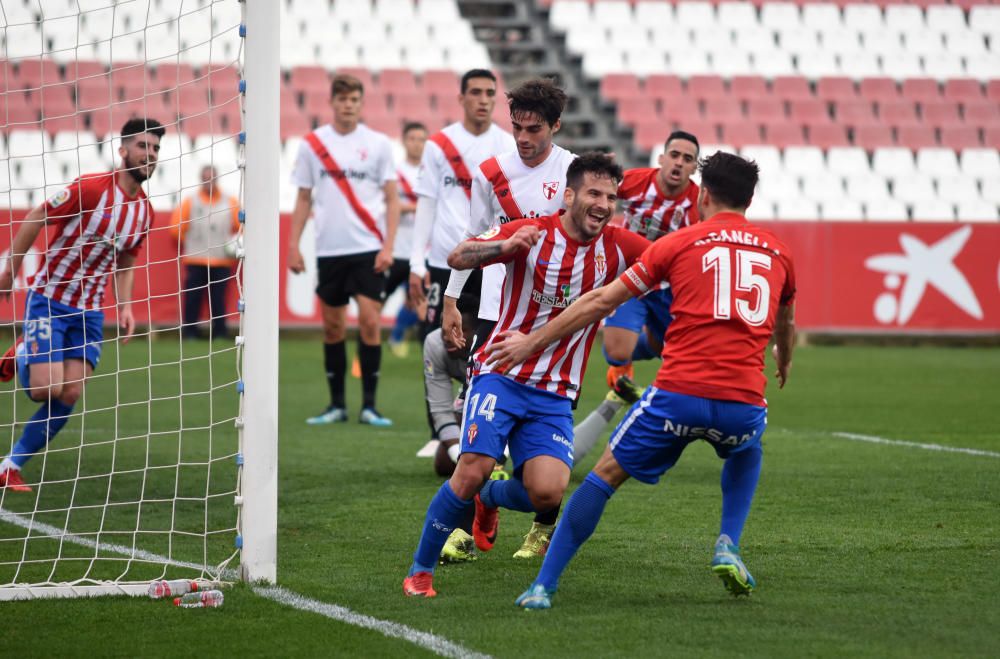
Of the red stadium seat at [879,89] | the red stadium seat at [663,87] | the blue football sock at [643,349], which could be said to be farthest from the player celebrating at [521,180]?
the red stadium seat at [879,89]

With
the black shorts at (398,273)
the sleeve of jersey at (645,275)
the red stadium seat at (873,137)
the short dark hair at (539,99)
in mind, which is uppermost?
the red stadium seat at (873,137)

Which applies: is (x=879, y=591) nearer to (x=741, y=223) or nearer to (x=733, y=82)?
(x=741, y=223)

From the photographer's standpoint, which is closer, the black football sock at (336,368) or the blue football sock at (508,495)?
the blue football sock at (508,495)

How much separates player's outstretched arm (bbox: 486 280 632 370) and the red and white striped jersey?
118 inches

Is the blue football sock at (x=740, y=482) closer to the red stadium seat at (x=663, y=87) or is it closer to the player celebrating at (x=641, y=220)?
the player celebrating at (x=641, y=220)

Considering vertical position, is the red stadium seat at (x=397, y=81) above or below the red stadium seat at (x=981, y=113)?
above

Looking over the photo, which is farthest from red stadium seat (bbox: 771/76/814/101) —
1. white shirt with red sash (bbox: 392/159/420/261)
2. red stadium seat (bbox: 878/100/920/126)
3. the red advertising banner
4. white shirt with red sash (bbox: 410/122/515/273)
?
white shirt with red sash (bbox: 410/122/515/273)

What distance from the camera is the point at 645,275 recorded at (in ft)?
14.8

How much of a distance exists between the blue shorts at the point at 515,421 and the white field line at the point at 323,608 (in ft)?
2.24

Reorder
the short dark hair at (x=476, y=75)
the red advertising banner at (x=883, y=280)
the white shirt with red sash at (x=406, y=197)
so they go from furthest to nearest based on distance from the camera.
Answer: the red advertising banner at (x=883, y=280), the white shirt with red sash at (x=406, y=197), the short dark hair at (x=476, y=75)

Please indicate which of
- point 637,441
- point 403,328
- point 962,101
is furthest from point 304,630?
point 962,101

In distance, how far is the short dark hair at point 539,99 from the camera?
18.2ft

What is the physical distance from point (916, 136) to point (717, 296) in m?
17.9

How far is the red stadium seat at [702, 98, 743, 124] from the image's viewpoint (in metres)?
20.7
